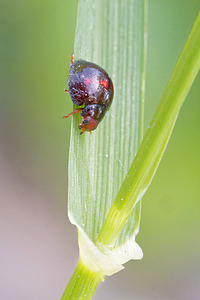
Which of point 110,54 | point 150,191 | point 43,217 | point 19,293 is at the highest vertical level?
point 110,54

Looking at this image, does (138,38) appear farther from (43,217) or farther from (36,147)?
(43,217)

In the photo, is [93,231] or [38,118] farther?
[38,118]

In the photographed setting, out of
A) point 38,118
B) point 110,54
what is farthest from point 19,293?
point 110,54

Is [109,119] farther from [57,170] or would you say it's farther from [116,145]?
[57,170]

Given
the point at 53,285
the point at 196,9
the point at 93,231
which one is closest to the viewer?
the point at 93,231

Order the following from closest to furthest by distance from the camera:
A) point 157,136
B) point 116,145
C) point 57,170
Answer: point 157,136 < point 116,145 < point 57,170

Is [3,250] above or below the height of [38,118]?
below

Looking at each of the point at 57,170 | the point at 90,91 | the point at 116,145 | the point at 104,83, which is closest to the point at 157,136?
the point at 116,145
